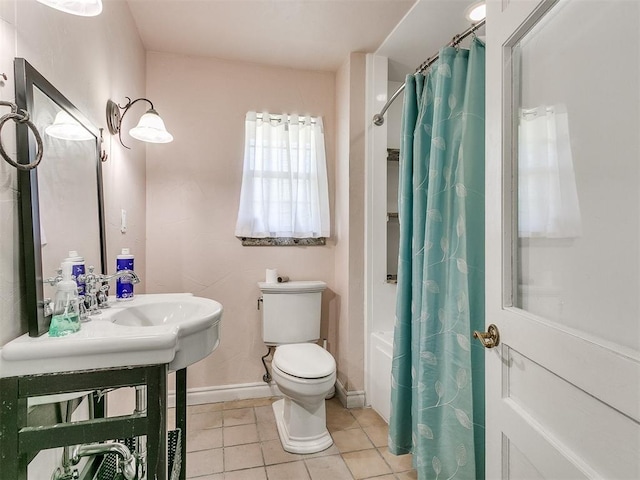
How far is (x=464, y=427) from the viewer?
1.21 metres

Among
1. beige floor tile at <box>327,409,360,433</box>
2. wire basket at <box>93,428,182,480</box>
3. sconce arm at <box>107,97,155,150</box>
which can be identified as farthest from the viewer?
beige floor tile at <box>327,409,360,433</box>

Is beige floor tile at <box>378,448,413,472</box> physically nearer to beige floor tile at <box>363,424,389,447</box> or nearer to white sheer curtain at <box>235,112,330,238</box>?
beige floor tile at <box>363,424,389,447</box>

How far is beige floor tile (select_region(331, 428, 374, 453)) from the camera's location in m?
1.81

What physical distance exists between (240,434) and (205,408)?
43 centimetres

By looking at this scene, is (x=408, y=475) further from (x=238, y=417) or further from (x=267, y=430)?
(x=238, y=417)

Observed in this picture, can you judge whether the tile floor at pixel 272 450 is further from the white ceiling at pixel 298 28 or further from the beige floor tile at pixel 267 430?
the white ceiling at pixel 298 28

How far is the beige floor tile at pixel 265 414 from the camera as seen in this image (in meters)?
2.09

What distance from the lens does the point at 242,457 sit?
5.65 feet

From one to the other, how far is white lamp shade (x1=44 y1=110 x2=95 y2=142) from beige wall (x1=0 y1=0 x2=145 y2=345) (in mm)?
85

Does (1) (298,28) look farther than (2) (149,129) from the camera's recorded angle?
Yes

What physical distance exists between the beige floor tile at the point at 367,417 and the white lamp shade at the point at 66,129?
208cm

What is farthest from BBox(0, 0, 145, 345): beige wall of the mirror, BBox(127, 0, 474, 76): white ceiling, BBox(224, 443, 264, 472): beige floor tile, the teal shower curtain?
the teal shower curtain

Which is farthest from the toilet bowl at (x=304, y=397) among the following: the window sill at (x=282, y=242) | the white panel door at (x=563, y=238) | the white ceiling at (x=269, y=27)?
the white ceiling at (x=269, y=27)

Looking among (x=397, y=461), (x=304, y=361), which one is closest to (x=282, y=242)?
(x=304, y=361)
